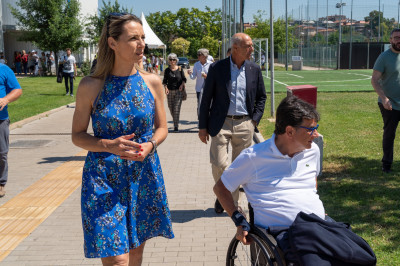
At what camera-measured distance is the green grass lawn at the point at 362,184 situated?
17.4ft

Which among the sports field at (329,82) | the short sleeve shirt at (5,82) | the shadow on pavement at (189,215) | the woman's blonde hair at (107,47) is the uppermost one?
the woman's blonde hair at (107,47)

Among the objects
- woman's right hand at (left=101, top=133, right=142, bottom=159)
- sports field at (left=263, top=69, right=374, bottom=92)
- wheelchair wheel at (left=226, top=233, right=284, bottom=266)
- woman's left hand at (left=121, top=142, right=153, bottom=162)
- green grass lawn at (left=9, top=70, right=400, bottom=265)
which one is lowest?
sports field at (left=263, top=69, right=374, bottom=92)

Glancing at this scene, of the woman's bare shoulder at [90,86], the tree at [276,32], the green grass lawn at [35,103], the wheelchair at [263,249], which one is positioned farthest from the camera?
the tree at [276,32]

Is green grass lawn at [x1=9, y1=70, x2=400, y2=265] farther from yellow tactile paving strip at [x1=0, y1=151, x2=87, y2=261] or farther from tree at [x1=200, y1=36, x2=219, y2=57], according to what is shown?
tree at [x1=200, y1=36, x2=219, y2=57]

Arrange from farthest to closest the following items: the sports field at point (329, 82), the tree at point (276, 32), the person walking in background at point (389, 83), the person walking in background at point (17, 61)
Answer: the tree at point (276, 32) → the person walking in background at point (17, 61) → the sports field at point (329, 82) → the person walking in background at point (389, 83)

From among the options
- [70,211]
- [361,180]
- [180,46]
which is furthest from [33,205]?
[180,46]

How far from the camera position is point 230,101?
5.99 metres

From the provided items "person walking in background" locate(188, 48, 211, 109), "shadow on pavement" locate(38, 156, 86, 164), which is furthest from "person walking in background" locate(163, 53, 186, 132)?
"shadow on pavement" locate(38, 156, 86, 164)

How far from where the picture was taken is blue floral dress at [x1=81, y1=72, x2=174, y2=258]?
307 centimetres

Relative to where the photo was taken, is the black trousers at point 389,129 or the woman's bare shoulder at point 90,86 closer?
the woman's bare shoulder at point 90,86

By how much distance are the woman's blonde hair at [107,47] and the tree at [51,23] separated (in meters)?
39.0

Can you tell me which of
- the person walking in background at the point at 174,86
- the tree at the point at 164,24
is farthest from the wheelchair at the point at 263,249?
the tree at the point at 164,24

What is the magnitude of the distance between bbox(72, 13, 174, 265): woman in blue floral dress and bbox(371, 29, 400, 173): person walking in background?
16.4 ft

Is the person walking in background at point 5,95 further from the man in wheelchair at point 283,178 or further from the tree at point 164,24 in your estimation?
the tree at point 164,24
